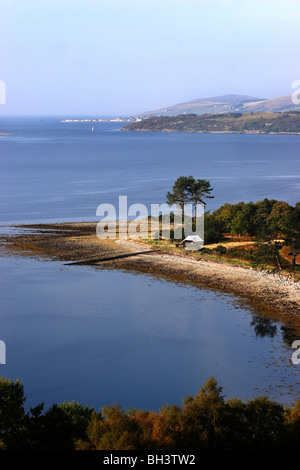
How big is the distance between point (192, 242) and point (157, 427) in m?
30.1

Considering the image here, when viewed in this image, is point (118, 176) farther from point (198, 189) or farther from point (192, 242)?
point (192, 242)

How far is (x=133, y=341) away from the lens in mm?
27969

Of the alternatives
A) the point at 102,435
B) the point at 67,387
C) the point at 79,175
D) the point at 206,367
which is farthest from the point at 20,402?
the point at 79,175

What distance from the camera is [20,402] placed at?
56.7 ft

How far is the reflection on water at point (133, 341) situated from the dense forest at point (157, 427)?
4826 millimetres

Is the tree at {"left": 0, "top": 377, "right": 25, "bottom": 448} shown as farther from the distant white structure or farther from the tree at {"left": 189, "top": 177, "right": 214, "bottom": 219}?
the tree at {"left": 189, "top": 177, "right": 214, "bottom": 219}

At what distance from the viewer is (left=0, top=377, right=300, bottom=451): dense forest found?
50.2ft

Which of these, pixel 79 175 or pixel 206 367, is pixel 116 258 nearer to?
pixel 206 367

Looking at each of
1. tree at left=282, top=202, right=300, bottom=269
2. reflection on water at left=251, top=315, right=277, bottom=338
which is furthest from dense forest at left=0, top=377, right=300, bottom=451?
tree at left=282, top=202, right=300, bottom=269

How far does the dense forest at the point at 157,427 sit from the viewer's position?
602 inches

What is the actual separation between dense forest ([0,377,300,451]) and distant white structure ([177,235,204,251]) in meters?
27.1

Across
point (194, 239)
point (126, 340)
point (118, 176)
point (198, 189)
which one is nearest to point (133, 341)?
point (126, 340)

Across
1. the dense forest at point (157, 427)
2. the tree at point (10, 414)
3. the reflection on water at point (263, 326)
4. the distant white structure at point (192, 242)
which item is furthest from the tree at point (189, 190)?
the tree at point (10, 414)

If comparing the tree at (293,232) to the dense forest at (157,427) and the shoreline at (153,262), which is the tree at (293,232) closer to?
the shoreline at (153,262)
